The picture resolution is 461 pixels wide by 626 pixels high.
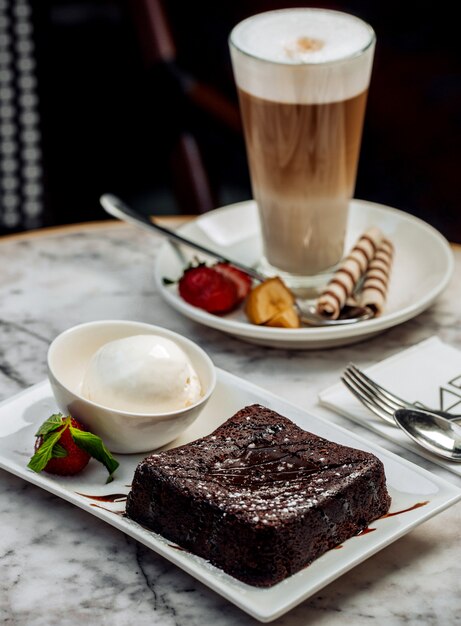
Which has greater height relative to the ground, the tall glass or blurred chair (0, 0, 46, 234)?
the tall glass

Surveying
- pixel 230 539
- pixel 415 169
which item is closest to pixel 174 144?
pixel 415 169

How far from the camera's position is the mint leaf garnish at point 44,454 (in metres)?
1.08

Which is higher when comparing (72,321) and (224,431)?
(224,431)

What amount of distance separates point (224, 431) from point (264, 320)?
→ 440mm

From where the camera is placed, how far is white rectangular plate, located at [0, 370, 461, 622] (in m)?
Answer: 0.91

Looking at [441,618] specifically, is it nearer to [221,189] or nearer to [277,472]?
[277,472]

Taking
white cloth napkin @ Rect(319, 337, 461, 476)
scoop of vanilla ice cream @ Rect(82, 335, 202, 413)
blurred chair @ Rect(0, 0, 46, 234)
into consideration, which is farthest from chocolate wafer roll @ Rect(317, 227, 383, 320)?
blurred chair @ Rect(0, 0, 46, 234)

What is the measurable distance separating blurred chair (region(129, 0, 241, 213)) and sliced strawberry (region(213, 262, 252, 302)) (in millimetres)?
770

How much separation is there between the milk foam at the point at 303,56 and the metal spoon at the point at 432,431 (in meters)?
0.57

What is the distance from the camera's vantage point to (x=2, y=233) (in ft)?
9.23

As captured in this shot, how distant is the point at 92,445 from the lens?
111 cm

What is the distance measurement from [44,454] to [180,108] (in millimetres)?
1513

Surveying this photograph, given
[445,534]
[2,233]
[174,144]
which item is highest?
[445,534]

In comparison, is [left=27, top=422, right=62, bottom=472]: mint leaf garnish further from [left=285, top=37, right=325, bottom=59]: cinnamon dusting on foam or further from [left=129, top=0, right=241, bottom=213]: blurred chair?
[left=129, top=0, right=241, bottom=213]: blurred chair
